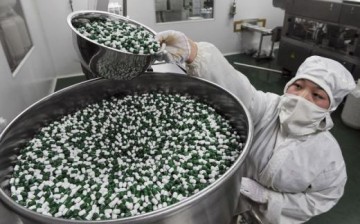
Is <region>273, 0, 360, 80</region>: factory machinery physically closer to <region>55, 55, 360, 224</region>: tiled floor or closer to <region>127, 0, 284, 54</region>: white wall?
<region>55, 55, 360, 224</region>: tiled floor

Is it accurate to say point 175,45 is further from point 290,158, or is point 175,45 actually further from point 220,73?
point 290,158

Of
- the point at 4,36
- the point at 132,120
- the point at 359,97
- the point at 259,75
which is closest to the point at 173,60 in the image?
the point at 132,120

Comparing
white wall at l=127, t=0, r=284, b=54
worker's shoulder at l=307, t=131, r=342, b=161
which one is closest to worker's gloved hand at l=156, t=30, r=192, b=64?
worker's shoulder at l=307, t=131, r=342, b=161

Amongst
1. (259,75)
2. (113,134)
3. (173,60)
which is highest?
(173,60)

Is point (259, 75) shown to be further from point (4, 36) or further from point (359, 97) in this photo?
point (4, 36)

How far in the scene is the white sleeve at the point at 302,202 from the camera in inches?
42.5

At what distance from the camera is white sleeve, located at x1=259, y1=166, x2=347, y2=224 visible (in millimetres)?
1079

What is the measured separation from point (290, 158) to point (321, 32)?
2.45m

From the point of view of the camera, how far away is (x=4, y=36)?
1705mm

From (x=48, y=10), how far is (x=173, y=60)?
3.05 meters

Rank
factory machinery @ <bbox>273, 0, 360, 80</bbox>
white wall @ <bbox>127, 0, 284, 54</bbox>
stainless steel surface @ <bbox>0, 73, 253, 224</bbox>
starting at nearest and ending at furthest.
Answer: stainless steel surface @ <bbox>0, 73, 253, 224</bbox> → factory machinery @ <bbox>273, 0, 360, 80</bbox> → white wall @ <bbox>127, 0, 284, 54</bbox>

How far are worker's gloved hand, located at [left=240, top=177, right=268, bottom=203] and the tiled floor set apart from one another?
803 mm

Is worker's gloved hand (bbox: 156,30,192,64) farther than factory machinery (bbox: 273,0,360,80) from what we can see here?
No

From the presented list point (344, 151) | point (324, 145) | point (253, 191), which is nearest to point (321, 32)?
point (344, 151)
